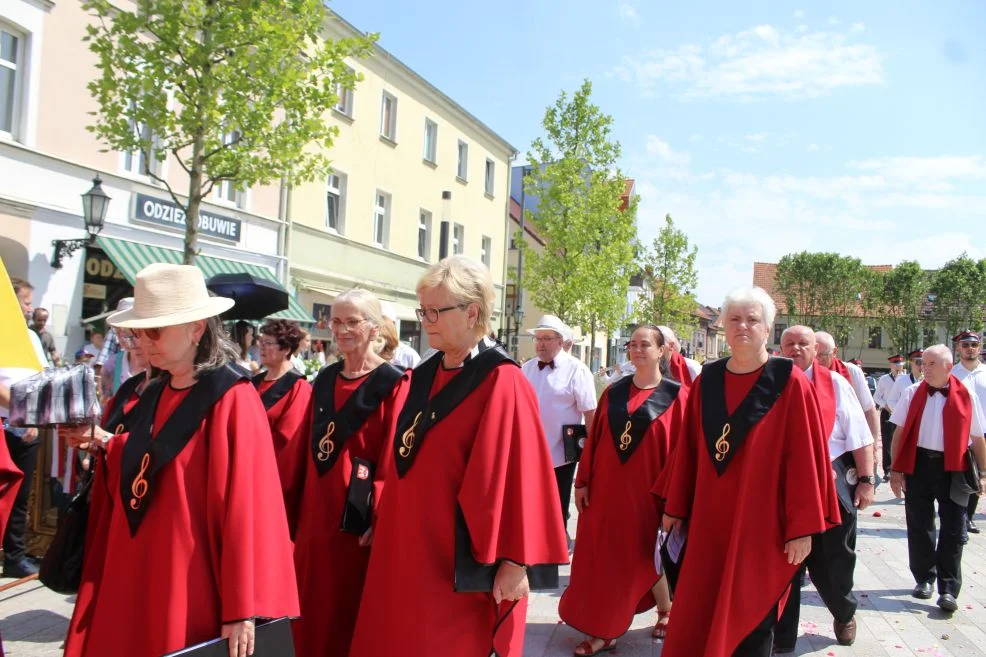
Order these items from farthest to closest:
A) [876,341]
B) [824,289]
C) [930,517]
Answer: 1. [876,341]
2. [824,289]
3. [930,517]

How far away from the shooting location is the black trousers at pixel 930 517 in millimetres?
6043

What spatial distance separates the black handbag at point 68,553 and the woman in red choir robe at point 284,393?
0.98 metres

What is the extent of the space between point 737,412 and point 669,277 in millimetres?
39894

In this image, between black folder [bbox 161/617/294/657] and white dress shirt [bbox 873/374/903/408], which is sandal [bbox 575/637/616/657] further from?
white dress shirt [bbox 873/374/903/408]

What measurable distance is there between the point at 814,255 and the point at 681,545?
207 ft

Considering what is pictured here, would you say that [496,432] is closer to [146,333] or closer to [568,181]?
[146,333]

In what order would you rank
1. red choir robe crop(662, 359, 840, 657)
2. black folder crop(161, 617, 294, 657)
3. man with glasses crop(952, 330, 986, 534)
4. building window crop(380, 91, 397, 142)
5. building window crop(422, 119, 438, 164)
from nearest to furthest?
black folder crop(161, 617, 294, 657) → red choir robe crop(662, 359, 840, 657) → man with glasses crop(952, 330, 986, 534) → building window crop(380, 91, 397, 142) → building window crop(422, 119, 438, 164)

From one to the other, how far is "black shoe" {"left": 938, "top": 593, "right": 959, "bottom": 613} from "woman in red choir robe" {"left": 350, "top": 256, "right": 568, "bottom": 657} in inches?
171

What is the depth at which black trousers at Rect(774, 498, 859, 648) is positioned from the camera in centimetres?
494

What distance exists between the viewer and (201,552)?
2607 millimetres


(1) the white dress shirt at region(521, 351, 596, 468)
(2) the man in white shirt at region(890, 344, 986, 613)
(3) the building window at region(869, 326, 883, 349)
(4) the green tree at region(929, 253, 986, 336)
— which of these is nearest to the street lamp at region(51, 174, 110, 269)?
(1) the white dress shirt at region(521, 351, 596, 468)

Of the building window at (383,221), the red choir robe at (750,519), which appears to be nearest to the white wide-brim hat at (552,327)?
the red choir robe at (750,519)

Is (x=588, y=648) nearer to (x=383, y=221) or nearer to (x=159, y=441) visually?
(x=159, y=441)

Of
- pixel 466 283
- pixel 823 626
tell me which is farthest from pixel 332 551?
pixel 823 626
